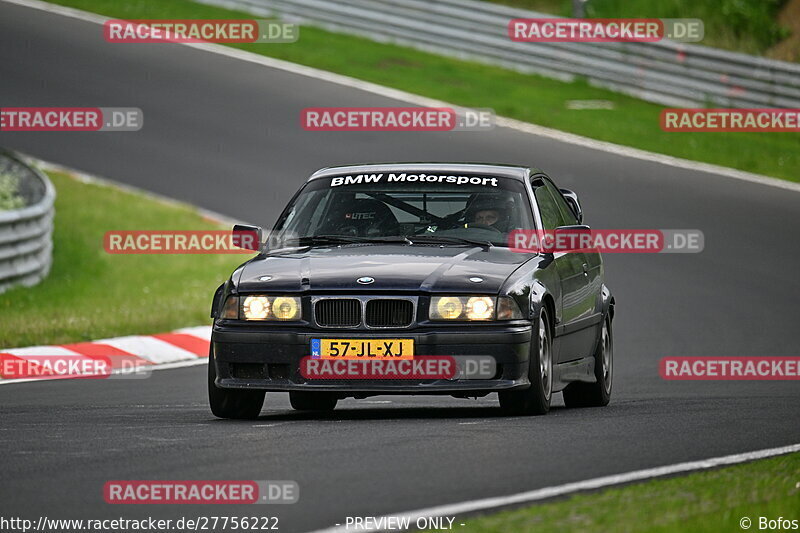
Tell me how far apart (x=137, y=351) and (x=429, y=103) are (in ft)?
42.9

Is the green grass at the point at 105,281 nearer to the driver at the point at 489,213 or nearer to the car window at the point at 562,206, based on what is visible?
the car window at the point at 562,206

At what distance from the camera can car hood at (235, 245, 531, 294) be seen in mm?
9562

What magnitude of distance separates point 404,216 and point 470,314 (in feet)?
4.53

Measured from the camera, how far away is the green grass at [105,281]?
1631cm

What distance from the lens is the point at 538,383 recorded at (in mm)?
9719

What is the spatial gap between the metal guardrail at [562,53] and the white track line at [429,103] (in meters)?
2.24

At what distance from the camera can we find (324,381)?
952 cm

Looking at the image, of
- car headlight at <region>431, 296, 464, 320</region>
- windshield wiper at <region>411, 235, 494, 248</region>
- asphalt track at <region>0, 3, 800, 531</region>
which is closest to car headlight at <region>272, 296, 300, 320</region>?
Answer: asphalt track at <region>0, 3, 800, 531</region>

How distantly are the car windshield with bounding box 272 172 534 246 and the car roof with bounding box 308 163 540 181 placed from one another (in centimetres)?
7

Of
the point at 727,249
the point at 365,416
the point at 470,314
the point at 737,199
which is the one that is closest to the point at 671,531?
the point at 470,314

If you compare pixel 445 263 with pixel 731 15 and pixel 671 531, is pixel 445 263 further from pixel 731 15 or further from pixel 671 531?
pixel 731 15

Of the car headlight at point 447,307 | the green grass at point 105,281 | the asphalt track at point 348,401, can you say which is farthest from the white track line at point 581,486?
the green grass at point 105,281

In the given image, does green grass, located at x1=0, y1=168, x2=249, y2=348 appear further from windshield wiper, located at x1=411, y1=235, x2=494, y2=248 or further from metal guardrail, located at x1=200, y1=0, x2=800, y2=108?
metal guardrail, located at x1=200, y1=0, x2=800, y2=108

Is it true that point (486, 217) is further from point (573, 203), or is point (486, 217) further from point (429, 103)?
point (429, 103)
